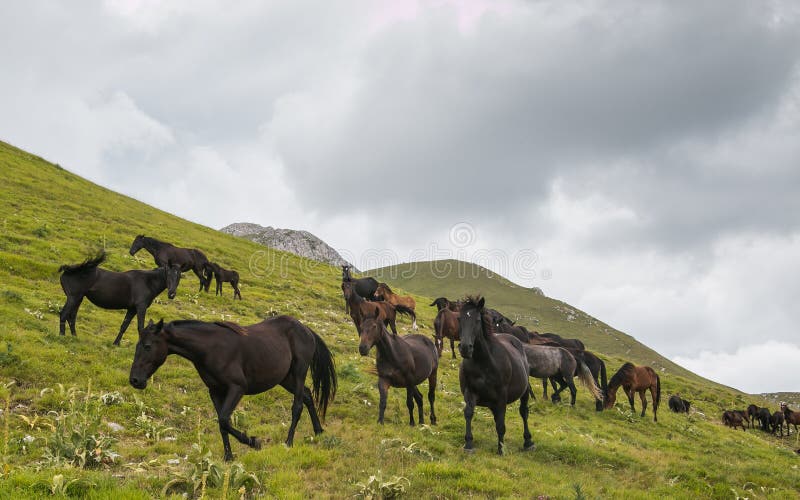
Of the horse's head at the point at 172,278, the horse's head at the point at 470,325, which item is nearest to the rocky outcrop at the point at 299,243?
the horse's head at the point at 172,278

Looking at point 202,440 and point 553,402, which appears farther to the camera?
point 553,402

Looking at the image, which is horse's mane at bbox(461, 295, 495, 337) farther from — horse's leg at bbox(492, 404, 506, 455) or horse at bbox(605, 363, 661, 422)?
horse at bbox(605, 363, 661, 422)

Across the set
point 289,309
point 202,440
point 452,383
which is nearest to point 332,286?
point 289,309

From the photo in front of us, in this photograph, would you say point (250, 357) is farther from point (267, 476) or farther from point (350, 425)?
point (350, 425)

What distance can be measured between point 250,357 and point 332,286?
34494 mm

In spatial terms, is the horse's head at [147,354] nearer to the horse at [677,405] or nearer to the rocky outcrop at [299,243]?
the horse at [677,405]

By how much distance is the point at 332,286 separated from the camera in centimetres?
4362

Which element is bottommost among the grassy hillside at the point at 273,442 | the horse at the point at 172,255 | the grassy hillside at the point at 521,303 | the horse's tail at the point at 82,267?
the grassy hillside at the point at 273,442

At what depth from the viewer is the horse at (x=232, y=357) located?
8414 millimetres

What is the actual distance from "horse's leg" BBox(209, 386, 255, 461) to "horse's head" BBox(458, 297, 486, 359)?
4.68m

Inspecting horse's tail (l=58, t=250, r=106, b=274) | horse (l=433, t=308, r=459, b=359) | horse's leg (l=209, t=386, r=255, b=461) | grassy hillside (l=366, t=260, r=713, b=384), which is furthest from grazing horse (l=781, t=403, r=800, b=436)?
grassy hillside (l=366, t=260, r=713, b=384)

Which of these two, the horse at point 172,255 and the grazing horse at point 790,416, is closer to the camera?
the horse at point 172,255

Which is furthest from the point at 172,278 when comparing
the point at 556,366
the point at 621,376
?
the point at 621,376

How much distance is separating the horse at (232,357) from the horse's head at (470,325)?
3418 millimetres
